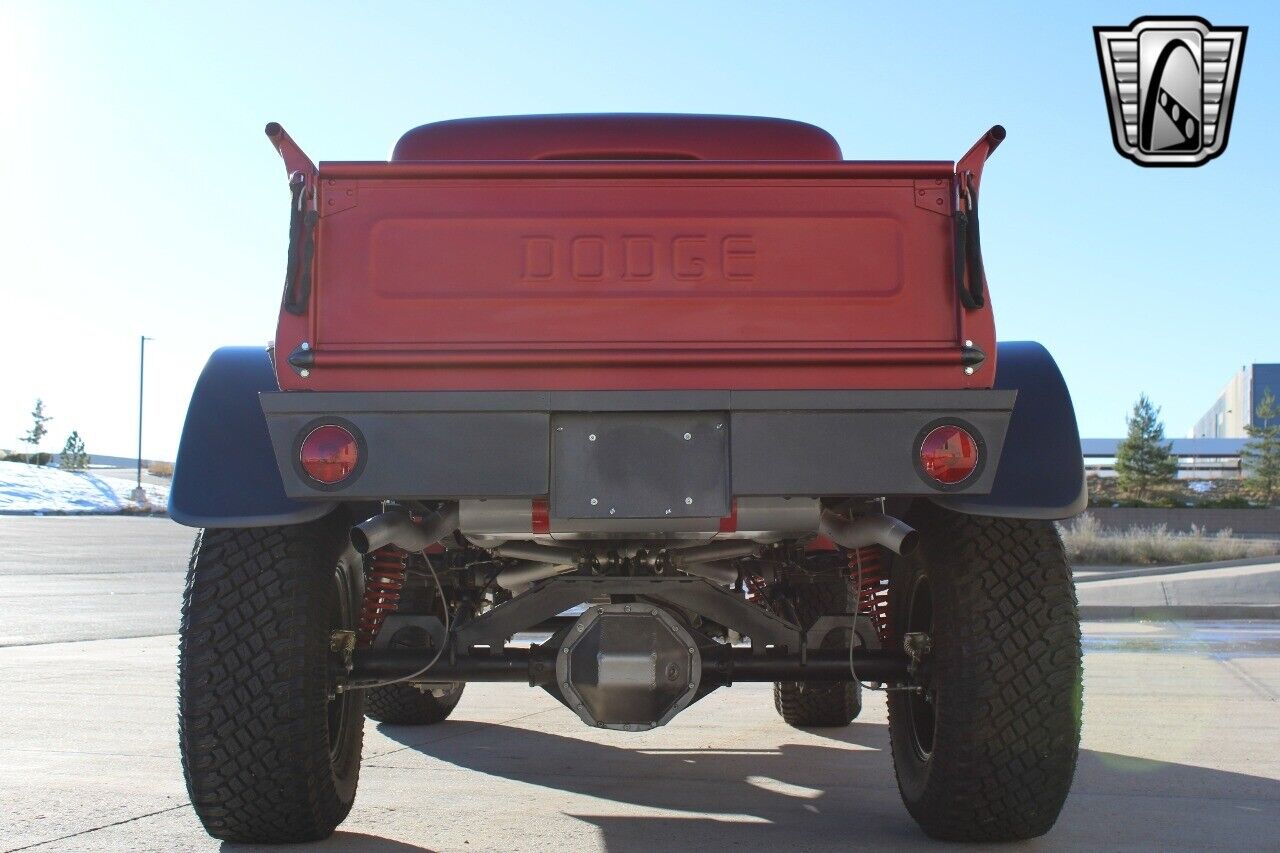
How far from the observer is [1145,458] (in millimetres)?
75312

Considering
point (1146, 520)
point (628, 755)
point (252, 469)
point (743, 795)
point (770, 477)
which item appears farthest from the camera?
point (1146, 520)

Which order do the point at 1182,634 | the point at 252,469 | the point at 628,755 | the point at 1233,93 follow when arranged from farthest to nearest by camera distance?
the point at 1182,634
the point at 1233,93
the point at 628,755
the point at 252,469

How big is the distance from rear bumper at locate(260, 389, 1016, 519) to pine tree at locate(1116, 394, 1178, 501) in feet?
247

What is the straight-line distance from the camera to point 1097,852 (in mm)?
3979

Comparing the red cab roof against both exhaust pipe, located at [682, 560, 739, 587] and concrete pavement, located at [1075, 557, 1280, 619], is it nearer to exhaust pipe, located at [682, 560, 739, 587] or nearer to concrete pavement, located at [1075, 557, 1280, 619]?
exhaust pipe, located at [682, 560, 739, 587]

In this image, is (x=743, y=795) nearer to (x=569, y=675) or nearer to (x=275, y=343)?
(x=569, y=675)

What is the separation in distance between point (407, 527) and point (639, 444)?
0.75 meters

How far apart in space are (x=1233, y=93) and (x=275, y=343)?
10443 millimetres

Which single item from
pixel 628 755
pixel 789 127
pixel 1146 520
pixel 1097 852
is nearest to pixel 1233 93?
pixel 789 127

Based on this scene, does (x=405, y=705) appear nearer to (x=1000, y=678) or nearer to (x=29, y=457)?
(x=1000, y=678)

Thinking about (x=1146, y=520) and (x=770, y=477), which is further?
(x=1146, y=520)

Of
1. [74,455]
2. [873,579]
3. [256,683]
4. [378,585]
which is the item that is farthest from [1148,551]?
[74,455]

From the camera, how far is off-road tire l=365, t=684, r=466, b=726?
22.4 feet

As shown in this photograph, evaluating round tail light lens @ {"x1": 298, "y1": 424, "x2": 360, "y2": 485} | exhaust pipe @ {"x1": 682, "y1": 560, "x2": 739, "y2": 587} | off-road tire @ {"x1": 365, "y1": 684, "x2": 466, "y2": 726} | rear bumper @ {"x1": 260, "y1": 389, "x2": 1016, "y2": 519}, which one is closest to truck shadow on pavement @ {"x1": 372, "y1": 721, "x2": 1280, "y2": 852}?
off-road tire @ {"x1": 365, "y1": 684, "x2": 466, "y2": 726}
